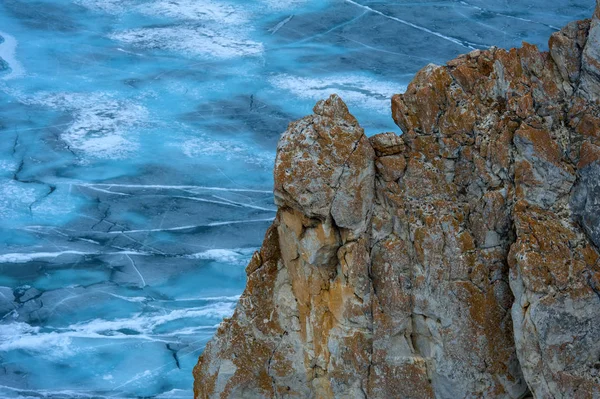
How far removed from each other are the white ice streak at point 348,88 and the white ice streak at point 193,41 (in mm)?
1399

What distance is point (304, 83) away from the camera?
59.7 ft

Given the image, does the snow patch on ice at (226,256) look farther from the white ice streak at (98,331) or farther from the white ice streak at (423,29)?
the white ice streak at (423,29)

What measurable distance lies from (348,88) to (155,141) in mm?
3738

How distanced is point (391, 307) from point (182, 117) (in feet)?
38.2

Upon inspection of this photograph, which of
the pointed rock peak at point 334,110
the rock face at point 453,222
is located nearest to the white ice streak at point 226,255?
the rock face at point 453,222

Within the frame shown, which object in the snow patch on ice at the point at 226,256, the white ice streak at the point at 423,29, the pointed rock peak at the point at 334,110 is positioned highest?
the pointed rock peak at the point at 334,110

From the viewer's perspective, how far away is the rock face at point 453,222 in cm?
632

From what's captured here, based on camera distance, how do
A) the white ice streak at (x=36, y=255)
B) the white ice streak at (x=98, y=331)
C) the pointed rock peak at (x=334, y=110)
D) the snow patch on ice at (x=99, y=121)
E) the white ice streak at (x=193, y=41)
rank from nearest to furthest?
the pointed rock peak at (x=334, y=110) < the white ice streak at (x=98, y=331) < the white ice streak at (x=36, y=255) < the snow patch on ice at (x=99, y=121) < the white ice streak at (x=193, y=41)

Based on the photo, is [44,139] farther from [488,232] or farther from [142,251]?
[488,232]

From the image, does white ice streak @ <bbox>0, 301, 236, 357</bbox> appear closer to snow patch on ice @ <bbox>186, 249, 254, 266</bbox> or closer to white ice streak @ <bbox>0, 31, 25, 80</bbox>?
snow patch on ice @ <bbox>186, 249, 254, 266</bbox>

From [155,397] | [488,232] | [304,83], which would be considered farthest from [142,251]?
[488,232]

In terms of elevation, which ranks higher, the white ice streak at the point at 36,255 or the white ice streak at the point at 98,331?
the white ice streak at the point at 36,255

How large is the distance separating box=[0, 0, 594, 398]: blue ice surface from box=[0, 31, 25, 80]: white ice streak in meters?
0.04

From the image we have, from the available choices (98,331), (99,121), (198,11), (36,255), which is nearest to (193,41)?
(198,11)
